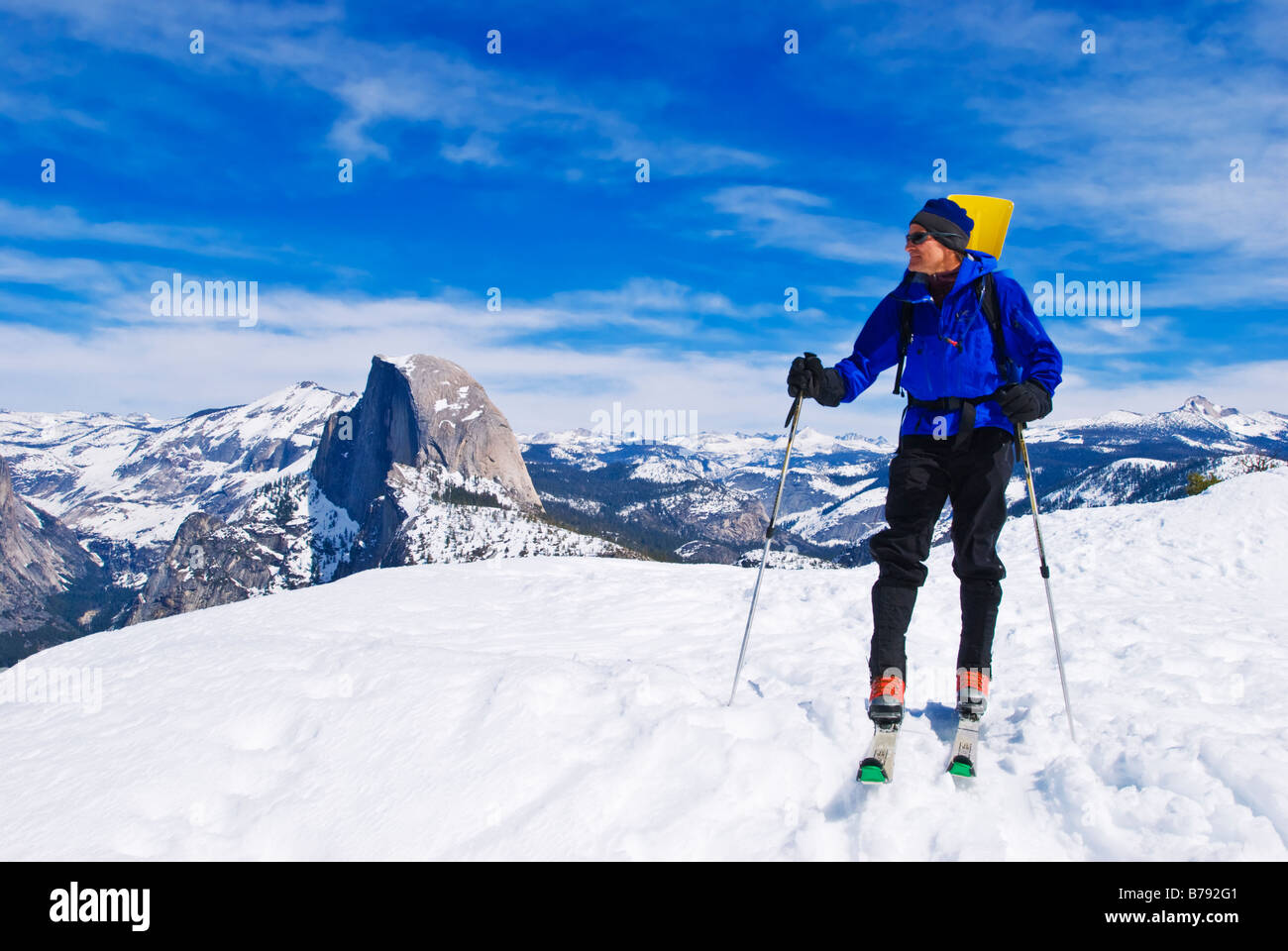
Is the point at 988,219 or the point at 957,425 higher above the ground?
the point at 988,219

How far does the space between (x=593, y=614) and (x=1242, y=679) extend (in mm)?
7196

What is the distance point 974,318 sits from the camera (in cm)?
489

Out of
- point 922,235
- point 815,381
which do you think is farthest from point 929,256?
point 815,381

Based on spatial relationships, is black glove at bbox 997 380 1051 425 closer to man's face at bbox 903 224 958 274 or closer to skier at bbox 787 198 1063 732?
skier at bbox 787 198 1063 732

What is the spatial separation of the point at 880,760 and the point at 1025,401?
2.50 m

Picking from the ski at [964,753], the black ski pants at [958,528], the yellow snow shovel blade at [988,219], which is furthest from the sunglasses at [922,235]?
the ski at [964,753]

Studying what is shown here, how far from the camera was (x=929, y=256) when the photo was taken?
16.5 ft

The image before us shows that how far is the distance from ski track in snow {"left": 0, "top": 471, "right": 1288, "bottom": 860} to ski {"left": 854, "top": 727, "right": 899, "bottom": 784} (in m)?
0.08

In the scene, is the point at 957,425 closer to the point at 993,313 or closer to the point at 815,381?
the point at 993,313

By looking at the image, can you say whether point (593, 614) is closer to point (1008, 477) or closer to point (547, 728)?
point (547, 728)

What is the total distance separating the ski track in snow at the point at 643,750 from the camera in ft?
12.4

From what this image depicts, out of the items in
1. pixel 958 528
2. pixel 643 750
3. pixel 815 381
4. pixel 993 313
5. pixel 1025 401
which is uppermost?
pixel 993 313

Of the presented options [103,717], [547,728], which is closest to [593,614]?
[547,728]
